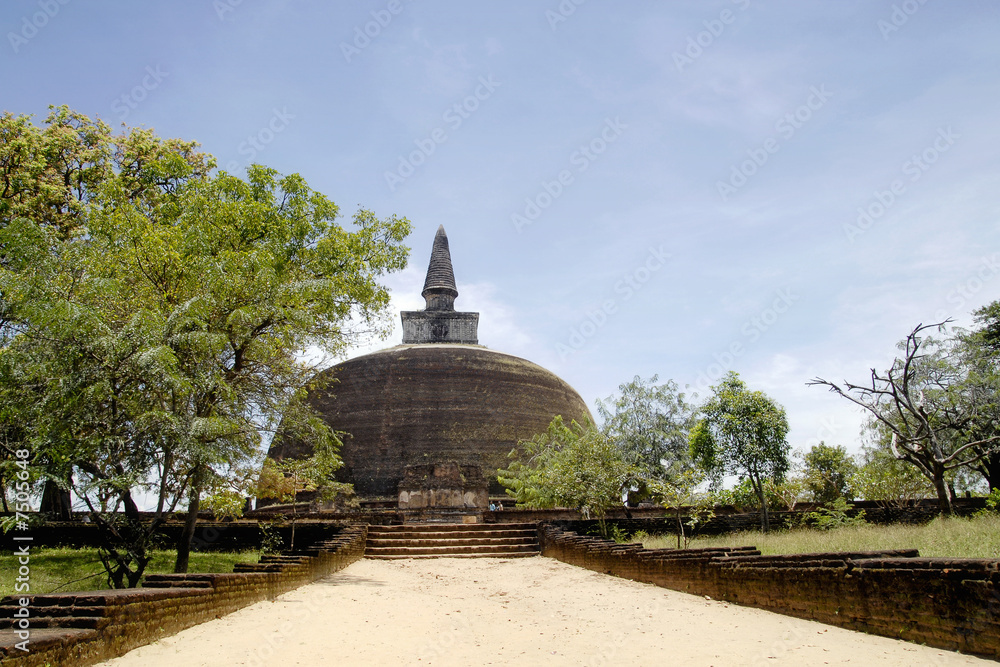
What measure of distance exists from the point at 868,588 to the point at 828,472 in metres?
26.3

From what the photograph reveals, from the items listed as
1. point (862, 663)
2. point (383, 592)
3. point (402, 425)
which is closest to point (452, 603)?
point (383, 592)

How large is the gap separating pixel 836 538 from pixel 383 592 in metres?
7.32

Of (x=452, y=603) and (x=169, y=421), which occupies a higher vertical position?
(x=169, y=421)

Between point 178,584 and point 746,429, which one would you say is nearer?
point 178,584

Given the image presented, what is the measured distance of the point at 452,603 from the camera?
28.3 ft

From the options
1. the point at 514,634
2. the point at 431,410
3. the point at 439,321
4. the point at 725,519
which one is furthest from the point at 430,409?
the point at 514,634

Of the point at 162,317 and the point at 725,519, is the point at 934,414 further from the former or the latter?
the point at 162,317

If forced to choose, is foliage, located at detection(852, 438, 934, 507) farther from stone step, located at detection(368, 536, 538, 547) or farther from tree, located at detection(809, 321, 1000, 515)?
stone step, located at detection(368, 536, 538, 547)

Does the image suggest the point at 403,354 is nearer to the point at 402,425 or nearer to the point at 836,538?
Result: the point at 402,425

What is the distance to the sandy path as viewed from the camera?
17.3ft

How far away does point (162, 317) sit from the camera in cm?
958

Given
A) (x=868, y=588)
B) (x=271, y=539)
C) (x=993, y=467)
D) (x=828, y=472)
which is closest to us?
(x=868, y=588)

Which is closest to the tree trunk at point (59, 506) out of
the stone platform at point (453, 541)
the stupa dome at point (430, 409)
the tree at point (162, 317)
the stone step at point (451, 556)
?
the tree at point (162, 317)

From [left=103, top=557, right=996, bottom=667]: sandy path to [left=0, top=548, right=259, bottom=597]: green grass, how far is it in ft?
12.8
